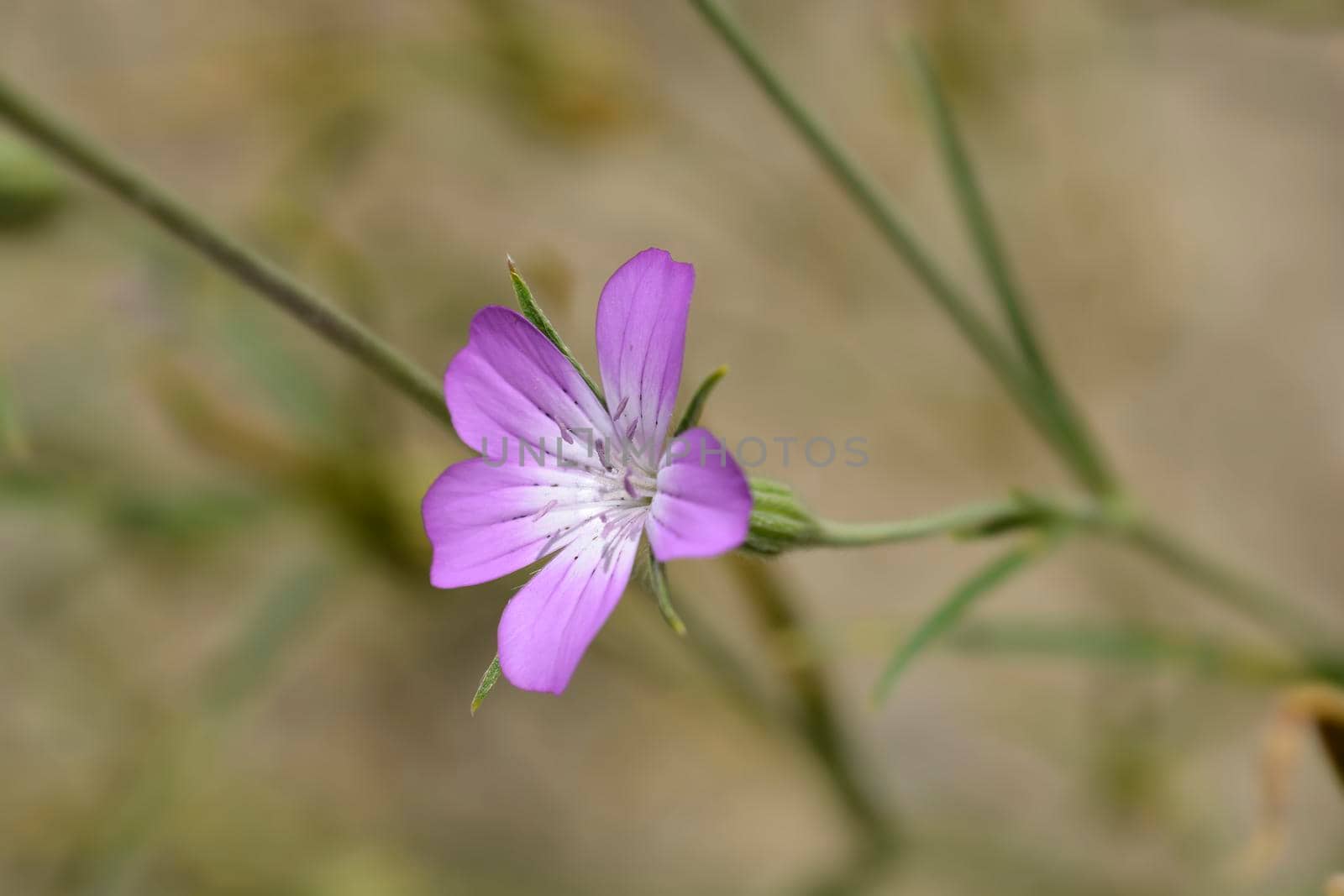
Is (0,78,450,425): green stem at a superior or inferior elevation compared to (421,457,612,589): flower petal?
superior

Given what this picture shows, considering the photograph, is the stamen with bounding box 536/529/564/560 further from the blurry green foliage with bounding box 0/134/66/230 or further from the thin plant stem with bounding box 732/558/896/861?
the blurry green foliage with bounding box 0/134/66/230

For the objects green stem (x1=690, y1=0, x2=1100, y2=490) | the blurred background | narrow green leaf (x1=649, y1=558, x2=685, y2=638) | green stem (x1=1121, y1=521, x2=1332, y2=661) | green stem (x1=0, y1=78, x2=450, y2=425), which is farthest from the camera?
the blurred background

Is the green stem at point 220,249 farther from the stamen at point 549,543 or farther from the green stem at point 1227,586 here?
the green stem at point 1227,586

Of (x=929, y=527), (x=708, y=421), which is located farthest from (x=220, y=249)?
(x=708, y=421)

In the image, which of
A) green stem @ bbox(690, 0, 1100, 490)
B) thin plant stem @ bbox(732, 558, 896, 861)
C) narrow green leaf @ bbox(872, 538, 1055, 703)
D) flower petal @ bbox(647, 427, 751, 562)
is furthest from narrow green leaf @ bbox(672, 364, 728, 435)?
thin plant stem @ bbox(732, 558, 896, 861)

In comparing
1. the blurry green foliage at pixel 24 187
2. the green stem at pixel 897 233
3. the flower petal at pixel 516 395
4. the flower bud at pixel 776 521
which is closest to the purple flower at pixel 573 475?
the flower petal at pixel 516 395

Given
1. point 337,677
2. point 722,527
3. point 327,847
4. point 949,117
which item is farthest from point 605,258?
point 722,527
